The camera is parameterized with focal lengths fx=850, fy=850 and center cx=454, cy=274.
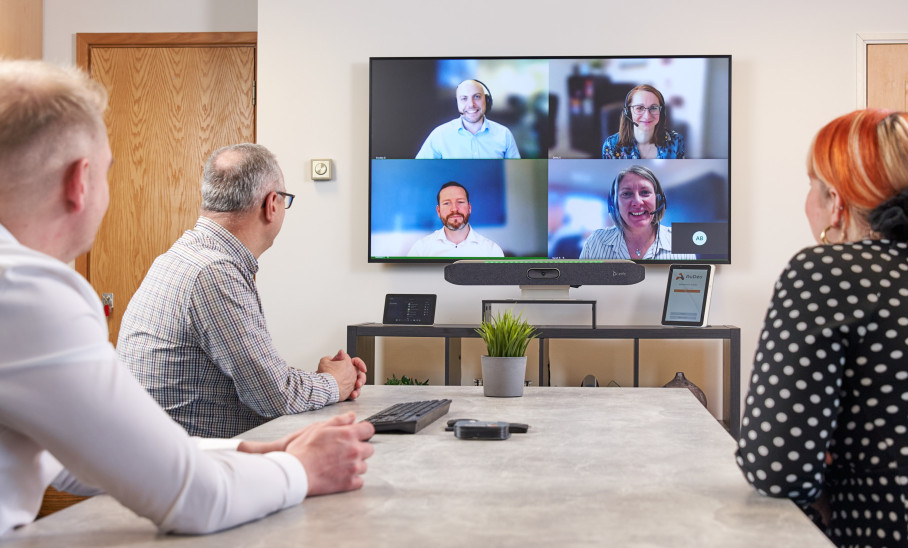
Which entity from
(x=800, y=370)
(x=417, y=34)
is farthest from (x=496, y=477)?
(x=417, y=34)

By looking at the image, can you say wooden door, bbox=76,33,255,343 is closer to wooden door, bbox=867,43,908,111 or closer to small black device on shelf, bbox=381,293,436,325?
small black device on shelf, bbox=381,293,436,325

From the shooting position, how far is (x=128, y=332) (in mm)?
1930

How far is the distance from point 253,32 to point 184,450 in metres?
3.70

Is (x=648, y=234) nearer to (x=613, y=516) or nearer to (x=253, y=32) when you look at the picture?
(x=253, y=32)

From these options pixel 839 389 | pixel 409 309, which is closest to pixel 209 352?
pixel 839 389

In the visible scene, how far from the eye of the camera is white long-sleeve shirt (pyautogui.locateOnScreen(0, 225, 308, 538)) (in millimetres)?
790

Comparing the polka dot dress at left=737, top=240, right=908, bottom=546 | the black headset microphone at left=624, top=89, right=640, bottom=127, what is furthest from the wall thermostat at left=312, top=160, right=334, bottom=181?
the polka dot dress at left=737, top=240, right=908, bottom=546

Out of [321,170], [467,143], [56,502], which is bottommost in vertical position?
[56,502]

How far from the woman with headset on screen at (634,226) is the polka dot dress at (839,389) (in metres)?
2.69

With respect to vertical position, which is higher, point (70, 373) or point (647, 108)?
point (647, 108)

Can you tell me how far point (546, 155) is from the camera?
12.7 ft

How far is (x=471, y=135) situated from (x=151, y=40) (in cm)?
171

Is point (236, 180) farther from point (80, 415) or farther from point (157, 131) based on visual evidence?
point (157, 131)

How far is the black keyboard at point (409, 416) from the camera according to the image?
152 cm
